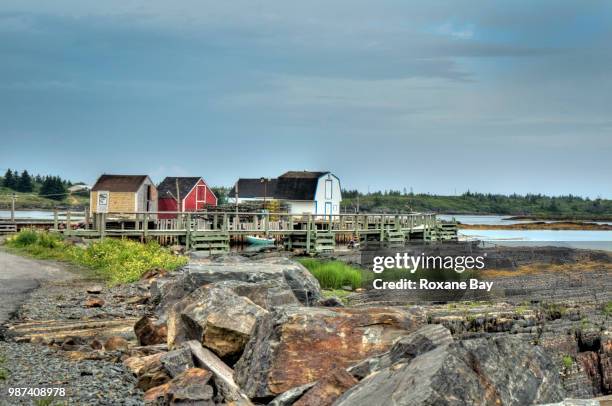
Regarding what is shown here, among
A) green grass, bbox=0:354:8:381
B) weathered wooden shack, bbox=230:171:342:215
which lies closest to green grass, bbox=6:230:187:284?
green grass, bbox=0:354:8:381

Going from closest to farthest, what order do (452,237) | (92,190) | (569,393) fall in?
(569,393)
(92,190)
(452,237)

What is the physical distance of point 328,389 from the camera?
335 inches

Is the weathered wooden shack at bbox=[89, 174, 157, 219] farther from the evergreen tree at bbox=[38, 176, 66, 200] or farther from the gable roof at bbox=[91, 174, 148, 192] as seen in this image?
the evergreen tree at bbox=[38, 176, 66, 200]

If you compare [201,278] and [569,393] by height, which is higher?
[201,278]

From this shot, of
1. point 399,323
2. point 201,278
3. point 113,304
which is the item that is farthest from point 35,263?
point 399,323

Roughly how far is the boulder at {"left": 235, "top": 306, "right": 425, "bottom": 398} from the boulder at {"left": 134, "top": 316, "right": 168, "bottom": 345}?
296cm

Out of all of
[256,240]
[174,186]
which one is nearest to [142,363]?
[256,240]

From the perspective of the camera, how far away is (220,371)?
10.2 metres

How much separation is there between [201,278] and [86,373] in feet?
17.6

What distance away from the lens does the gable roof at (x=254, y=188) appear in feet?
288

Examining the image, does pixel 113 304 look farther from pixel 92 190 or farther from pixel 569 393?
pixel 92 190

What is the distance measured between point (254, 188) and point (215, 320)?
78982mm

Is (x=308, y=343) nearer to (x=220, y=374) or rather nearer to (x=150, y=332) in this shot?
(x=220, y=374)

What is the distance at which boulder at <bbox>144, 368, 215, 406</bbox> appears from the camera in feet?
29.9
